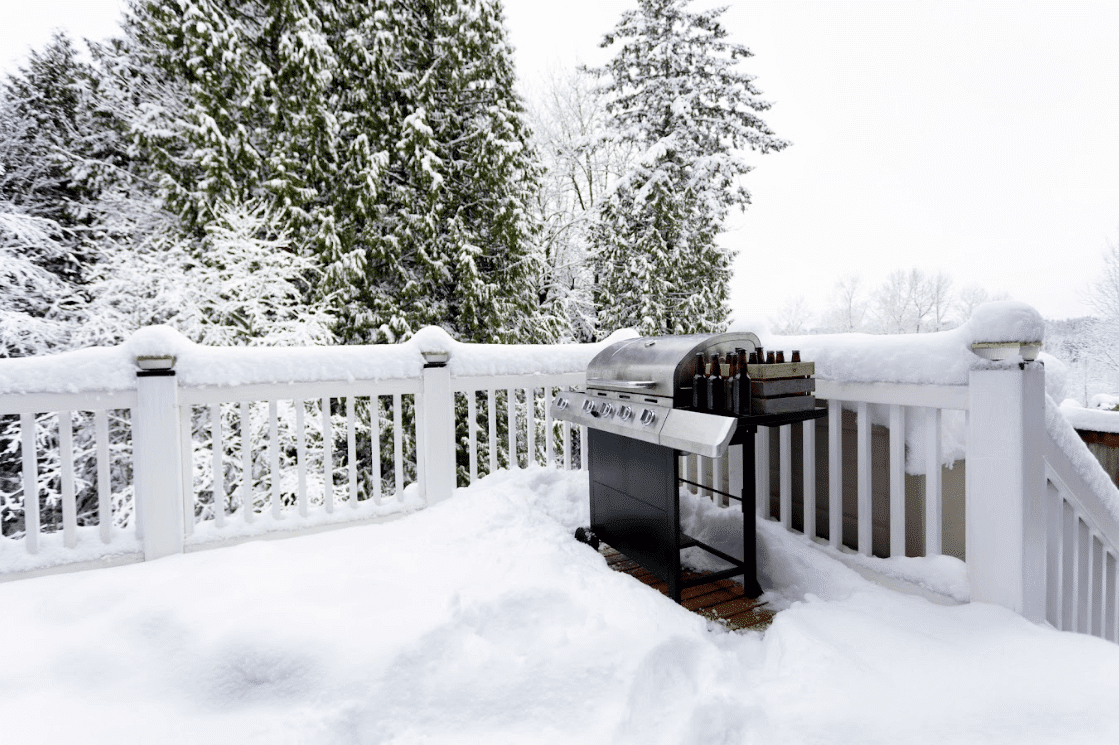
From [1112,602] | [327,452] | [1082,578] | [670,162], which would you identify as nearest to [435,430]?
[327,452]

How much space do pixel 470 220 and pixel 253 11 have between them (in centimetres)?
442

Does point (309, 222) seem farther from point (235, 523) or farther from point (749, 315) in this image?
point (749, 315)

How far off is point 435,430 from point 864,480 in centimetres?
226

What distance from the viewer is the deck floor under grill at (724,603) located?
2.33 metres

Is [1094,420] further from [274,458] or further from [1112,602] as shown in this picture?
[274,458]

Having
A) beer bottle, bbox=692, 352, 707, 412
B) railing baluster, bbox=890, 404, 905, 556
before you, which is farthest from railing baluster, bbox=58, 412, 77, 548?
railing baluster, bbox=890, 404, 905, 556

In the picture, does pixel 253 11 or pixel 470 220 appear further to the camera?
pixel 470 220

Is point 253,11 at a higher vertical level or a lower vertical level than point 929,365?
higher

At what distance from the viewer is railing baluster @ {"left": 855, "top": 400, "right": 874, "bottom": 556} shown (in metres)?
2.42

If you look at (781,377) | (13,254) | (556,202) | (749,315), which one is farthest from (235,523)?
(556,202)

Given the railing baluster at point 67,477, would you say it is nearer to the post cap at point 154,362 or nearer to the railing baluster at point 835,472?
the post cap at point 154,362

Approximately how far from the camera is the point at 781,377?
2.29m

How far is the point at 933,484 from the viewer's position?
214cm

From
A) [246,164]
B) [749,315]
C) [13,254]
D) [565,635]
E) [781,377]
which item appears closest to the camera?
[565,635]
